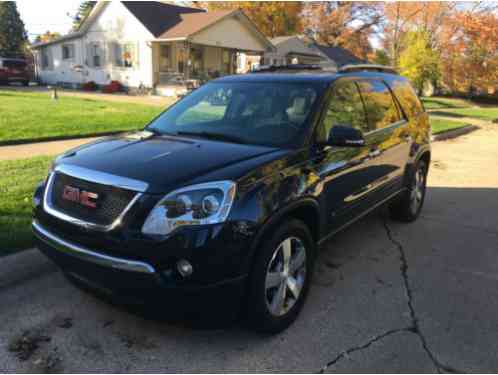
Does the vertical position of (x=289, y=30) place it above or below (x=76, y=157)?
above

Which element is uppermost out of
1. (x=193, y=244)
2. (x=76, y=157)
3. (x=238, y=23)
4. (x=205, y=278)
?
(x=238, y=23)

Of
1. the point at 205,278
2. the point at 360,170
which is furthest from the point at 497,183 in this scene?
the point at 205,278

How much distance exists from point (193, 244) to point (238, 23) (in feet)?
92.1

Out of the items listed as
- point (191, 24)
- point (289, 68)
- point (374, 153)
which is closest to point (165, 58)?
point (191, 24)

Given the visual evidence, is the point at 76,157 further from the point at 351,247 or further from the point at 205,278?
the point at 351,247

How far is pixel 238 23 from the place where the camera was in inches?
1124

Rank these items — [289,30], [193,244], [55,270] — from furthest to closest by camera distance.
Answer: [289,30] < [55,270] < [193,244]

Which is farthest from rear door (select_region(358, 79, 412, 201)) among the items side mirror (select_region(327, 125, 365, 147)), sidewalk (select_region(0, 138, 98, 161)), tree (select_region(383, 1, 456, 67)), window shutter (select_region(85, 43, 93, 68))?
tree (select_region(383, 1, 456, 67))

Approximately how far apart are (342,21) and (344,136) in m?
57.8

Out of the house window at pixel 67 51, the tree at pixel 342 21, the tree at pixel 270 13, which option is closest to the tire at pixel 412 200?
the house window at pixel 67 51

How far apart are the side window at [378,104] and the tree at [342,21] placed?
5435cm

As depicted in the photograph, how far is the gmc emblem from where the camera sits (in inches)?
113

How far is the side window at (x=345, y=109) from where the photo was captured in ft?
12.6

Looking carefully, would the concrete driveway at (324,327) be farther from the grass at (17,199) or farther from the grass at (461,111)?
the grass at (461,111)
